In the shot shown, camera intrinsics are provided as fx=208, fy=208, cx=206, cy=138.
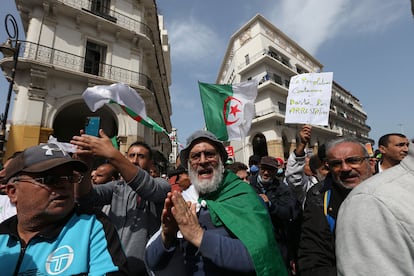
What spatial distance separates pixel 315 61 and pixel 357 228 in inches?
1404

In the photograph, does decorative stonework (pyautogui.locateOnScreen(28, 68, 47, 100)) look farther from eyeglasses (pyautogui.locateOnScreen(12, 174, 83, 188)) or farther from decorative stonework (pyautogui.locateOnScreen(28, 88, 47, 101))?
eyeglasses (pyautogui.locateOnScreen(12, 174, 83, 188))

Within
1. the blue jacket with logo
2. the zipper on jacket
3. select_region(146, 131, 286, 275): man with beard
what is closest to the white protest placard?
select_region(146, 131, 286, 275): man with beard

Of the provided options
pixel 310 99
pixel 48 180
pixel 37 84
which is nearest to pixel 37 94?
pixel 37 84

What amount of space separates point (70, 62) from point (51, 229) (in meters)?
11.7

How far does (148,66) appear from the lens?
570 inches

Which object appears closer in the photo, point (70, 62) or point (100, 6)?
point (70, 62)

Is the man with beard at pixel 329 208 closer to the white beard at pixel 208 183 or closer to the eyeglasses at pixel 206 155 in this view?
the white beard at pixel 208 183

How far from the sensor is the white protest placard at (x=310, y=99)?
337cm

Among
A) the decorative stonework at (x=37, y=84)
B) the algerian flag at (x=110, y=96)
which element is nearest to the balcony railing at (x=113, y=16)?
the decorative stonework at (x=37, y=84)

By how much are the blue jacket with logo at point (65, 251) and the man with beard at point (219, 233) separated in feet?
0.97

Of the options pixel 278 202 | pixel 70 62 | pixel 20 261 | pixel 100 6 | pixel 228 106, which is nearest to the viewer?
pixel 20 261

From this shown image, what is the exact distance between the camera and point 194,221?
4.23 ft

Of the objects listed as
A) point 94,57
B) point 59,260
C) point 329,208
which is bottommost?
point 59,260

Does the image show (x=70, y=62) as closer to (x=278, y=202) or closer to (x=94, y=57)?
(x=94, y=57)
